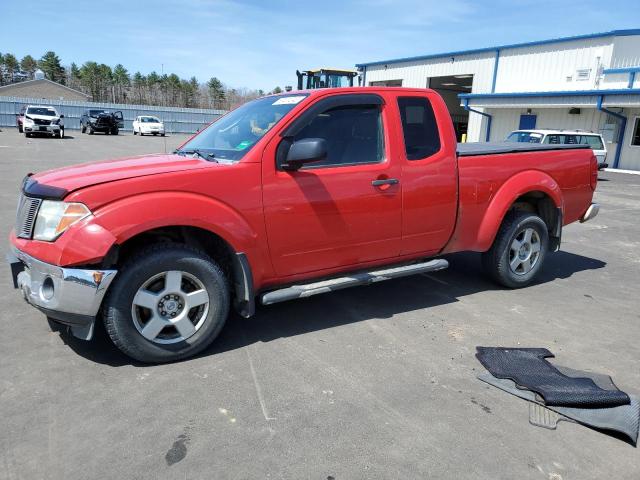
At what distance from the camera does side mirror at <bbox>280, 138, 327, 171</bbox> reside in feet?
11.8

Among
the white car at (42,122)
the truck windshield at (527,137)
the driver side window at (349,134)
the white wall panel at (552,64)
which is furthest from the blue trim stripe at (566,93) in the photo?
the white car at (42,122)

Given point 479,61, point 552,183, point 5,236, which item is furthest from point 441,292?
point 479,61

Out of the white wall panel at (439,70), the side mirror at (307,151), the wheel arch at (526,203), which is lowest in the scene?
the wheel arch at (526,203)

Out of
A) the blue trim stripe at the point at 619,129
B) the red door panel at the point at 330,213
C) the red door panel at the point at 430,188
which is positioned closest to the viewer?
the red door panel at the point at 330,213

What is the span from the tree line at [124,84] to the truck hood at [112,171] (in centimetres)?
7127

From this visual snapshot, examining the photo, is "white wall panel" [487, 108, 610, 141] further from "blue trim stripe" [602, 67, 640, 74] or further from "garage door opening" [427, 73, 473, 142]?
"garage door opening" [427, 73, 473, 142]

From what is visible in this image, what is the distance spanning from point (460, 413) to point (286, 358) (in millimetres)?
1302

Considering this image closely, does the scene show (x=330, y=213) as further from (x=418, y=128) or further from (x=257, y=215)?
(x=418, y=128)

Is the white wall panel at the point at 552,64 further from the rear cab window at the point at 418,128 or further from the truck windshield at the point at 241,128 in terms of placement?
the truck windshield at the point at 241,128

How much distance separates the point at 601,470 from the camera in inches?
101

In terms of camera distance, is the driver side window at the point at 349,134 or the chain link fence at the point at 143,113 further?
the chain link fence at the point at 143,113

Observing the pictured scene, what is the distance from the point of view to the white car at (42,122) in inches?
1126

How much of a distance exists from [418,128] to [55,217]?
3079 millimetres

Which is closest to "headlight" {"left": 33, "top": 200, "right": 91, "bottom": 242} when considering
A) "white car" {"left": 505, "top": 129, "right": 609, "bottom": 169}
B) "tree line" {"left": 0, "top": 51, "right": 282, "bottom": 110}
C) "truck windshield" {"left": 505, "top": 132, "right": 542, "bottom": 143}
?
"white car" {"left": 505, "top": 129, "right": 609, "bottom": 169}
